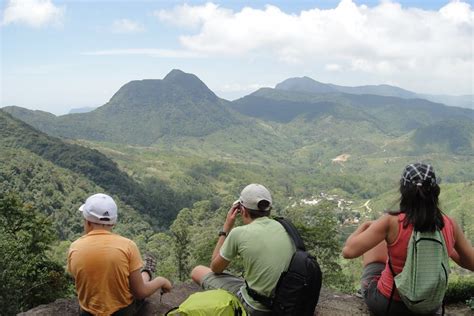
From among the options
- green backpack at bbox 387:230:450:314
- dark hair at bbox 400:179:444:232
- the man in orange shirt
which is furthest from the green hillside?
dark hair at bbox 400:179:444:232

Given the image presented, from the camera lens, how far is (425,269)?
145 inches

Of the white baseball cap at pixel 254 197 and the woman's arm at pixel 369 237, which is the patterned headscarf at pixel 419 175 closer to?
the woman's arm at pixel 369 237

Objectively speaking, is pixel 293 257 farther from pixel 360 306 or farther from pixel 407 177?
pixel 360 306

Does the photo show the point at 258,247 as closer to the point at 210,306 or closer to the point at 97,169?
the point at 210,306

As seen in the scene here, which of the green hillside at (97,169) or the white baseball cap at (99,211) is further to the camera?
the green hillside at (97,169)

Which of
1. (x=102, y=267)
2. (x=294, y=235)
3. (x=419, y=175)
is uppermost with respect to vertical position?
(x=419, y=175)

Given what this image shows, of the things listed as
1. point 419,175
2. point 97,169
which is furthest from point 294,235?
point 97,169

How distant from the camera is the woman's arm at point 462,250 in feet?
12.8

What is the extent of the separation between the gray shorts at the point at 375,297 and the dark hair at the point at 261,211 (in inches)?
54.4

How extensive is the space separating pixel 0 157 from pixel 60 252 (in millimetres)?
47172

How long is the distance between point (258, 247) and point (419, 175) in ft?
5.31

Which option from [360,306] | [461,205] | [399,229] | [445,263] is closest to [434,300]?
[445,263]

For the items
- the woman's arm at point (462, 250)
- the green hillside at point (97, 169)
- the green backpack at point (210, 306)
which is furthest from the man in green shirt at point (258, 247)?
the green hillside at point (97, 169)

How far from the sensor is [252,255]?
4.14 meters
